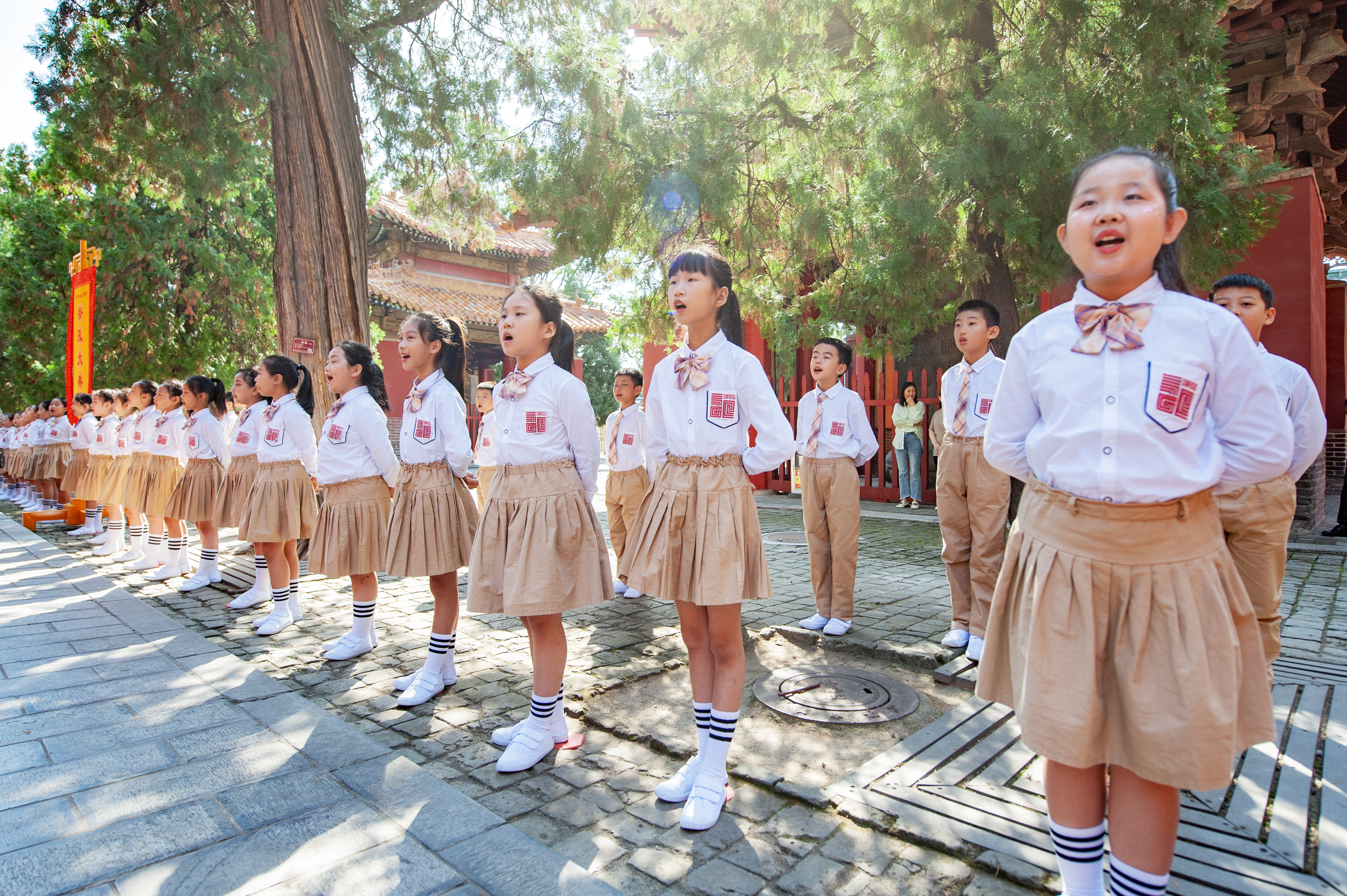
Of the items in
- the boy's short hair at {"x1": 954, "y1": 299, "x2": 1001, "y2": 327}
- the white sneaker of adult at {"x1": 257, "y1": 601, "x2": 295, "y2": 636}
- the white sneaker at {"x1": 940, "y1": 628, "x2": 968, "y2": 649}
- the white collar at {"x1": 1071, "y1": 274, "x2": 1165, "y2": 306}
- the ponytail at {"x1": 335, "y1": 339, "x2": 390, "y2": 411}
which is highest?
→ the boy's short hair at {"x1": 954, "y1": 299, "x2": 1001, "y2": 327}

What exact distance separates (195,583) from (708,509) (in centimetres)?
538

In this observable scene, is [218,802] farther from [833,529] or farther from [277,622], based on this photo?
[833,529]

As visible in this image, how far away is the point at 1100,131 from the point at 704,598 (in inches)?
153

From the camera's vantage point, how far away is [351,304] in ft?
24.7

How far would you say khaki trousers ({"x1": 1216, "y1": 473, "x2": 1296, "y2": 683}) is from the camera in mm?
2891

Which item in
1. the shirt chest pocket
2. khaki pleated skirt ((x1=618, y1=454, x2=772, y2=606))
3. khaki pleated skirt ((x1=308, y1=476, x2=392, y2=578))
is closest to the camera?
khaki pleated skirt ((x1=618, y1=454, x2=772, y2=606))

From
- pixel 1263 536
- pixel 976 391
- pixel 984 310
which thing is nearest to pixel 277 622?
pixel 976 391

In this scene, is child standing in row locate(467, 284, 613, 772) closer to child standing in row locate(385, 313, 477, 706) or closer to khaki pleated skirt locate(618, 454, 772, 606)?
khaki pleated skirt locate(618, 454, 772, 606)

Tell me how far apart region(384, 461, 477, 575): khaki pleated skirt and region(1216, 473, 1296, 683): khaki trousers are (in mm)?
3280

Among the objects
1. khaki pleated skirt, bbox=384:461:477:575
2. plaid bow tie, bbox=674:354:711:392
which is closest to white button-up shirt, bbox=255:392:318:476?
khaki pleated skirt, bbox=384:461:477:575

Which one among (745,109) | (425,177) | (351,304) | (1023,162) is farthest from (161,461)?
(1023,162)

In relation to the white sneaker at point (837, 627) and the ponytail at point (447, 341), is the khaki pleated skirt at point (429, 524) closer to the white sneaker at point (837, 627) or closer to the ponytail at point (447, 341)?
the ponytail at point (447, 341)

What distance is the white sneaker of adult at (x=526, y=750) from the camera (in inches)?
109

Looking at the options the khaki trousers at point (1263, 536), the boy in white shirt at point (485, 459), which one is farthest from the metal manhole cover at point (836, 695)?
the boy in white shirt at point (485, 459)
